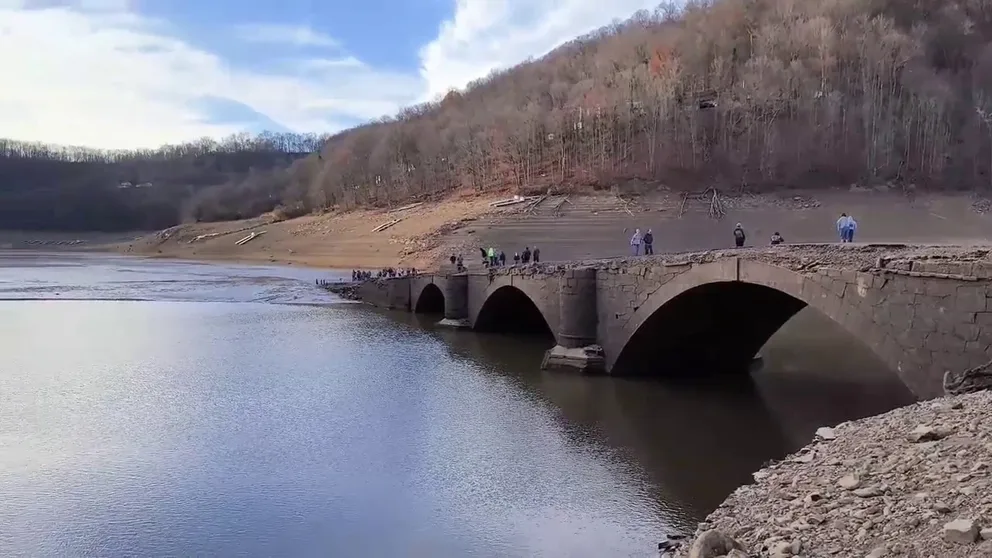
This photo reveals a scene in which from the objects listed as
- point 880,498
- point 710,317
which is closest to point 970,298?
point 880,498

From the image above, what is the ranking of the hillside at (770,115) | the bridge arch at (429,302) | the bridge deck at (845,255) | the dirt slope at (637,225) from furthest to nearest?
the hillside at (770,115) < the dirt slope at (637,225) < the bridge arch at (429,302) < the bridge deck at (845,255)

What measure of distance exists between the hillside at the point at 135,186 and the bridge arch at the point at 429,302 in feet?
273

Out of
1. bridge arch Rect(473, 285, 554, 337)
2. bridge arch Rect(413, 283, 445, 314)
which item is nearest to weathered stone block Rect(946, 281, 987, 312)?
bridge arch Rect(473, 285, 554, 337)

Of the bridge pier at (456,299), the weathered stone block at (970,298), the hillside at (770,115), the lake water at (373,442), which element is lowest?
the lake water at (373,442)

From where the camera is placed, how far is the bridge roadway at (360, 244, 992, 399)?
11625 mm

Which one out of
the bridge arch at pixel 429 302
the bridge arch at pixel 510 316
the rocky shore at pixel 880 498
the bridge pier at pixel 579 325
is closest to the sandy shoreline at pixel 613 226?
the bridge arch at pixel 429 302

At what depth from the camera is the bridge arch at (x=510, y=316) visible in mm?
31516

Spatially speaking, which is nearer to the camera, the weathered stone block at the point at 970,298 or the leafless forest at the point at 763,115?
the weathered stone block at the point at 970,298

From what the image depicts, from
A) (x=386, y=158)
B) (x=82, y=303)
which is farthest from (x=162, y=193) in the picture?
(x=82, y=303)

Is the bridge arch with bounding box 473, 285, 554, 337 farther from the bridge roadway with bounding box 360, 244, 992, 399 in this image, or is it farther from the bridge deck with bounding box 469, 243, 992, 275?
the bridge deck with bounding box 469, 243, 992, 275

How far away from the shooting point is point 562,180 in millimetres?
64188

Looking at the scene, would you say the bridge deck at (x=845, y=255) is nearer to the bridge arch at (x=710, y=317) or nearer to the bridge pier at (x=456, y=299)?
the bridge arch at (x=710, y=317)

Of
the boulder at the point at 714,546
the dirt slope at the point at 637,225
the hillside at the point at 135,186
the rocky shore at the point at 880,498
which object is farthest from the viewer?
the hillside at the point at 135,186

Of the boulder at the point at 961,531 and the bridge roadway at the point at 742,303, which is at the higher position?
the bridge roadway at the point at 742,303
